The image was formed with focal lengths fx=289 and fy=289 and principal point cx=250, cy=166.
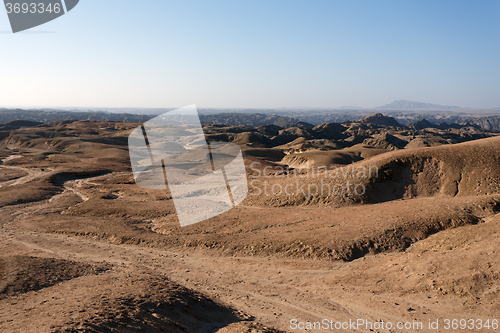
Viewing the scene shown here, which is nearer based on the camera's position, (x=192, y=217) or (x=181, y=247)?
(x=181, y=247)

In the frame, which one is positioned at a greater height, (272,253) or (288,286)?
(272,253)

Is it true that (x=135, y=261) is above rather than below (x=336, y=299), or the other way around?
above

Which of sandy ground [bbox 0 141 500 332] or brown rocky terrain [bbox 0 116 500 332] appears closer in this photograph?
sandy ground [bbox 0 141 500 332]

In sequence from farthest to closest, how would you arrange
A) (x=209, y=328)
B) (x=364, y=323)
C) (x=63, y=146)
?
(x=63, y=146) → (x=364, y=323) → (x=209, y=328)

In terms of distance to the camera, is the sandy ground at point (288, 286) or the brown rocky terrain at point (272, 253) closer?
the sandy ground at point (288, 286)

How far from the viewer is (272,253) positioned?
17.8 m

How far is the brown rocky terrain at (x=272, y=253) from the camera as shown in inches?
430

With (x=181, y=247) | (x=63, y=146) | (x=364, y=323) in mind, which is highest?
(x=63, y=146)

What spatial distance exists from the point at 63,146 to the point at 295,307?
280 ft

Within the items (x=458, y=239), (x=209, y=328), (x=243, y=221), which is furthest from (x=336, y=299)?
(x=243, y=221)

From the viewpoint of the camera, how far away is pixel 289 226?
69.2 ft

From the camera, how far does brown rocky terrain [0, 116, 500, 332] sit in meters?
10.9

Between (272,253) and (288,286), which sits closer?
(288,286)

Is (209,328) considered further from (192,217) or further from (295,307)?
(192,217)
